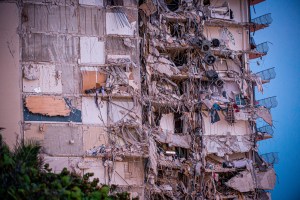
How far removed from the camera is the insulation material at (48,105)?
2195cm

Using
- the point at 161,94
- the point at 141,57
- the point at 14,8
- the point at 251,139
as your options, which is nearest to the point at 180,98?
the point at 161,94

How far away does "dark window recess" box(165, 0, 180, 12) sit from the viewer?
26.8 meters

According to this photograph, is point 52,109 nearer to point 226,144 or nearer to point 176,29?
point 176,29

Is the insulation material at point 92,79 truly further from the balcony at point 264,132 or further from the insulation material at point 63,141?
the balcony at point 264,132

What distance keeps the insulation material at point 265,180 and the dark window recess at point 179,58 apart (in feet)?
21.4

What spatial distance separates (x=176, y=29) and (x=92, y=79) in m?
5.62

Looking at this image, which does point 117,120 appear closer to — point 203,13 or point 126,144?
point 126,144

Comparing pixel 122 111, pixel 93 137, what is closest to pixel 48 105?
pixel 93 137

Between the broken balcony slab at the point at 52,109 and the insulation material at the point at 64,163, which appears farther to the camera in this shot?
the broken balcony slab at the point at 52,109

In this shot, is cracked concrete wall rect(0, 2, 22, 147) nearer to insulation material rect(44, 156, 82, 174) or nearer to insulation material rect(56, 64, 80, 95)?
insulation material rect(44, 156, 82, 174)

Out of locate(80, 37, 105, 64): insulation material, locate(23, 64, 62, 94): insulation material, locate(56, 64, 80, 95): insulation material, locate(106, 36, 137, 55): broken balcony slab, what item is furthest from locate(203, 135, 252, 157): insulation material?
locate(23, 64, 62, 94): insulation material

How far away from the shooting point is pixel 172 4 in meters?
27.0

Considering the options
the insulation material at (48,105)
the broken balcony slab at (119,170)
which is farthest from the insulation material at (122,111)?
the insulation material at (48,105)

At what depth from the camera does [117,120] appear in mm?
22812
